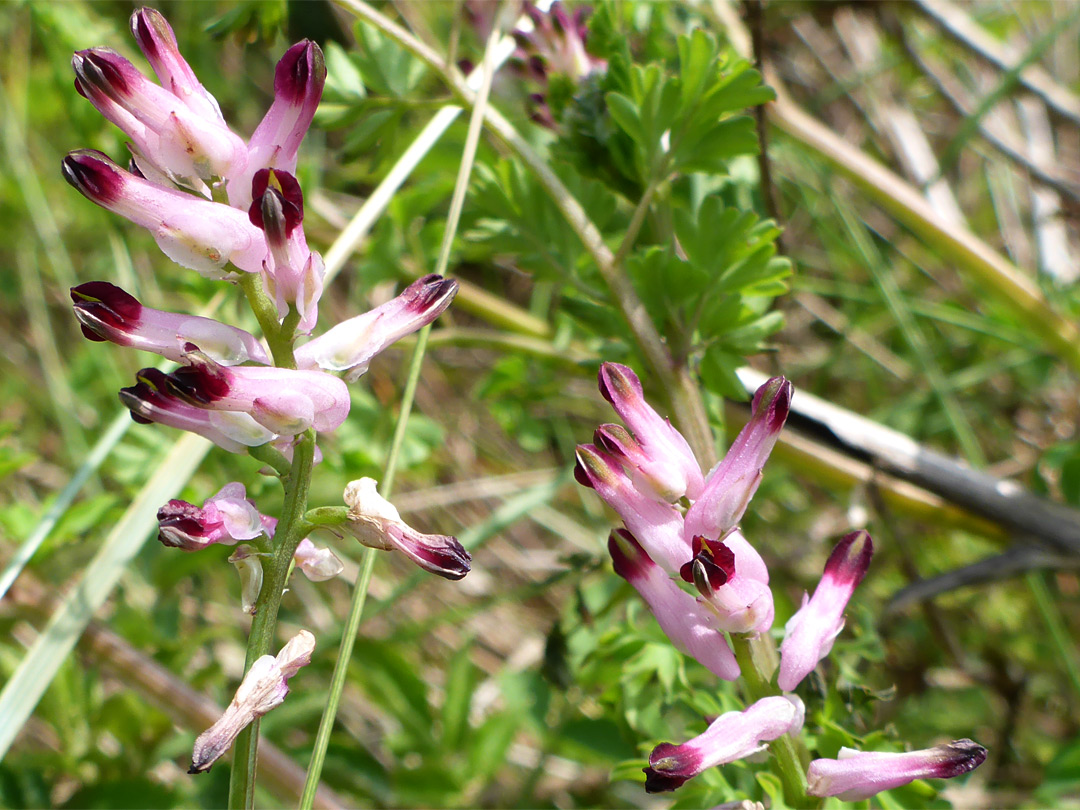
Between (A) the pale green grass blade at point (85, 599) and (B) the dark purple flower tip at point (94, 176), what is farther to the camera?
(A) the pale green grass blade at point (85, 599)

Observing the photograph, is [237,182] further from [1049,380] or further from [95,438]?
[1049,380]

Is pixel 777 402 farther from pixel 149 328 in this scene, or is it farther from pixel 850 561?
pixel 149 328

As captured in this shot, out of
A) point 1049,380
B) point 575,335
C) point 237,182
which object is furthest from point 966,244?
point 237,182

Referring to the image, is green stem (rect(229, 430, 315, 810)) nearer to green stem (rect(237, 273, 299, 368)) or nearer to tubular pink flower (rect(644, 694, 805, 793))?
green stem (rect(237, 273, 299, 368))

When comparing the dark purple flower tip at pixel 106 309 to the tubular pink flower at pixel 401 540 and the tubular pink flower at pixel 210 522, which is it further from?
the tubular pink flower at pixel 401 540

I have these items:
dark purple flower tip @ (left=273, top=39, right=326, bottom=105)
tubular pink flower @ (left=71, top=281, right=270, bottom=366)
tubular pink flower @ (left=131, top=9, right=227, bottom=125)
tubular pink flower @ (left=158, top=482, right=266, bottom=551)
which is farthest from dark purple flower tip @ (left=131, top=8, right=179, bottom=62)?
tubular pink flower @ (left=158, top=482, right=266, bottom=551)

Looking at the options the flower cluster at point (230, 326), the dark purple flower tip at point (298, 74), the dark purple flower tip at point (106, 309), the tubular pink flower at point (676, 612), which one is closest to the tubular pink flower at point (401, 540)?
the flower cluster at point (230, 326)
